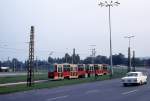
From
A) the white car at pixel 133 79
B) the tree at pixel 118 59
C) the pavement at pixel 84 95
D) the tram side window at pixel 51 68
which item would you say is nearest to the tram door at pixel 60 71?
the tram side window at pixel 51 68

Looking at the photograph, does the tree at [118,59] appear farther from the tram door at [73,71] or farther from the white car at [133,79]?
the white car at [133,79]

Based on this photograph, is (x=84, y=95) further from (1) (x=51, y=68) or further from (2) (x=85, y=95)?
(1) (x=51, y=68)

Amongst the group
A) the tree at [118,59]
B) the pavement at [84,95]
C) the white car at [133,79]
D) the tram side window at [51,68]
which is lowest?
the pavement at [84,95]

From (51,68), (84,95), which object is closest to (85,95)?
(84,95)

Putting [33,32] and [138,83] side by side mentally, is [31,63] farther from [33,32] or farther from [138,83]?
[138,83]

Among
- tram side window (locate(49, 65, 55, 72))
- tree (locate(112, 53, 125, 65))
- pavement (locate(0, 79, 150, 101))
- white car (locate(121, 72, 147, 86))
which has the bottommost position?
pavement (locate(0, 79, 150, 101))

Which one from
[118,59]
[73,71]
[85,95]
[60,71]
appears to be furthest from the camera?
[118,59]

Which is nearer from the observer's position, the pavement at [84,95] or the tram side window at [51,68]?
the pavement at [84,95]

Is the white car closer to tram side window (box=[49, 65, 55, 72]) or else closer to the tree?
tram side window (box=[49, 65, 55, 72])

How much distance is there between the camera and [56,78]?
2406 inches

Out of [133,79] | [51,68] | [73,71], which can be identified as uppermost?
[51,68]

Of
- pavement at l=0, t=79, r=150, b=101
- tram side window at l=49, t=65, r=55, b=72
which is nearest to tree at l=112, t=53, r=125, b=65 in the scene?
tram side window at l=49, t=65, r=55, b=72

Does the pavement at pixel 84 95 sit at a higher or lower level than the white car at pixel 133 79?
lower

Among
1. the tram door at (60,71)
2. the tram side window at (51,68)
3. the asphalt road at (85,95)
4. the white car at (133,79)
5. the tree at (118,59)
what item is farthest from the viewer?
the tree at (118,59)
